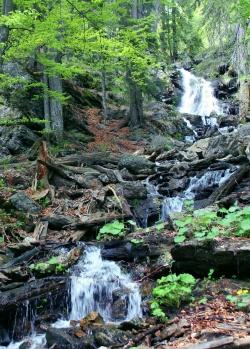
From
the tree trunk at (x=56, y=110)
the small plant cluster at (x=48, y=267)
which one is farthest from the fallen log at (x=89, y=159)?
the small plant cluster at (x=48, y=267)

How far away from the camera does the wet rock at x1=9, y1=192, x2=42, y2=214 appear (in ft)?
30.0

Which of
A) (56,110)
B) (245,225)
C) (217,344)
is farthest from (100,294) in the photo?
(56,110)

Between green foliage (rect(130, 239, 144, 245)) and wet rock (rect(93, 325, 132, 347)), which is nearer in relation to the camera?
wet rock (rect(93, 325, 132, 347))

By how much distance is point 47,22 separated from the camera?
11539 millimetres

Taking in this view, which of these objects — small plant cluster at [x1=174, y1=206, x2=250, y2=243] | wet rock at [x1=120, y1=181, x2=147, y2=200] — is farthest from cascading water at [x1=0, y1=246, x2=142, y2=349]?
wet rock at [x1=120, y1=181, x2=147, y2=200]

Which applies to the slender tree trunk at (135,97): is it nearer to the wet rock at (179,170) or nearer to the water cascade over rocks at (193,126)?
the water cascade over rocks at (193,126)

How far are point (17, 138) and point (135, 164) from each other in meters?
4.09

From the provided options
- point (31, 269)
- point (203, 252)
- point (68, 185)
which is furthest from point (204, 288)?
point (68, 185)

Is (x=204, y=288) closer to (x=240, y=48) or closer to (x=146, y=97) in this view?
(x=240, y=48)

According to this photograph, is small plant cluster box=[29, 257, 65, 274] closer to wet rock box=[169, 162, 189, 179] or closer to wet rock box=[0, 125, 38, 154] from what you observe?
wet rock box=[169, 162, 189, 179]

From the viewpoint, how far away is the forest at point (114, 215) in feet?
18.4

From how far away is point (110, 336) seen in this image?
535 centimetres

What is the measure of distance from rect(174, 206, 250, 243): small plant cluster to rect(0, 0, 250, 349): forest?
23mm

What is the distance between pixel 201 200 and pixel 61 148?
6048 millimetres
